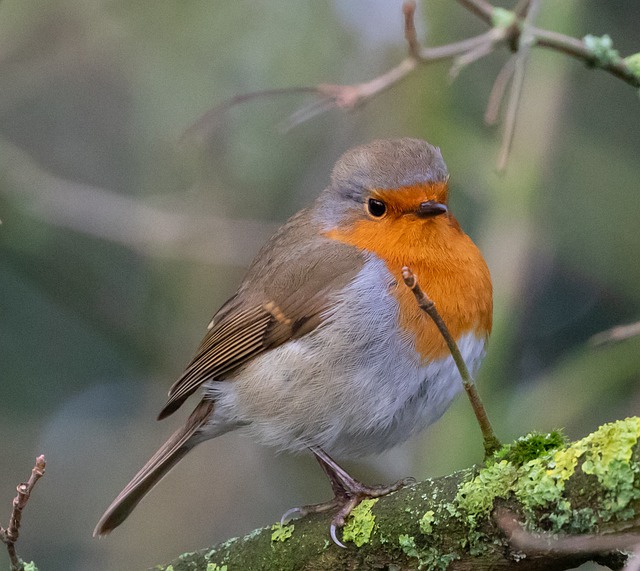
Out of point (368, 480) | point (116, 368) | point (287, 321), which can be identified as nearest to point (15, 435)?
point (116, 368)

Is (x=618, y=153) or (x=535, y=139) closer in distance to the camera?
(x=535, y=139)

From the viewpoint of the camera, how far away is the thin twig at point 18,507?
2.51 m

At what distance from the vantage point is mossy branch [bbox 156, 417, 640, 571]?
6.93 feet

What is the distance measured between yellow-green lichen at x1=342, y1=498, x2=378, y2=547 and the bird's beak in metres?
1.16

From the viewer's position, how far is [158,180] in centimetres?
588

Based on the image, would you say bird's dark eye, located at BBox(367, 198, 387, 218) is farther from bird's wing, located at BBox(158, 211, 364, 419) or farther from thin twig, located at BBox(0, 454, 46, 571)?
thin twig, located at BBox(0, 454, 46, 571)

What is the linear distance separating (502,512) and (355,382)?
47.2 inches

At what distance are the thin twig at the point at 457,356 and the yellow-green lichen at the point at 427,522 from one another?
26cm

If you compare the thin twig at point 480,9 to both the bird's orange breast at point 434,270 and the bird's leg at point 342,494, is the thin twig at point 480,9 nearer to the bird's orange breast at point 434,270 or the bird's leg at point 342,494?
the bird's orange breast at point 434,270

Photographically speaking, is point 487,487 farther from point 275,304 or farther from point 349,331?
point 275,304

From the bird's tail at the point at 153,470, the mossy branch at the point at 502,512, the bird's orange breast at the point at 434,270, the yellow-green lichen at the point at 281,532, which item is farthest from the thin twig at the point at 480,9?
the bird's tail at the point at 153,470

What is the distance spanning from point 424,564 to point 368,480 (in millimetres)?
2320

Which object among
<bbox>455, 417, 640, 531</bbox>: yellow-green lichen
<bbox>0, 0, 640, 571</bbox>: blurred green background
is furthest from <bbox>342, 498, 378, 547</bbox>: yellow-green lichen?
<bbox>0, 0, 640, 571</bbox>: blurred green background

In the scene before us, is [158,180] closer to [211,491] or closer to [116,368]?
[116,368]
